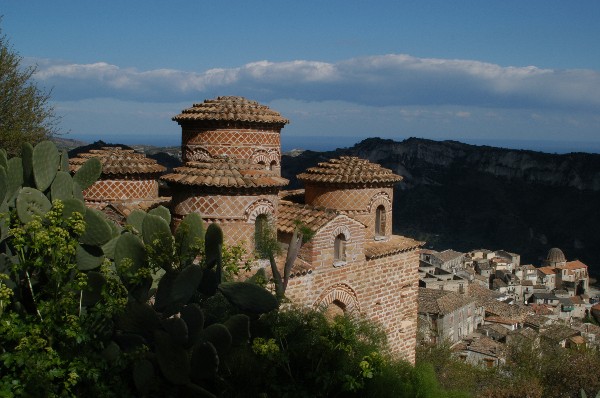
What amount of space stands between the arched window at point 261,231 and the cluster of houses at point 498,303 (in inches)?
743

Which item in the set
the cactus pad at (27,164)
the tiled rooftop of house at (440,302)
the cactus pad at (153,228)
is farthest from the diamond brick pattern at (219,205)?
the tiled rooftop of house at (440,302)

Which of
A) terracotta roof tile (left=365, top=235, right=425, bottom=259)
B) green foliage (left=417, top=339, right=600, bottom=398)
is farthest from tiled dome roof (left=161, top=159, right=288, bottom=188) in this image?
green foliage (left=417, top=339, right=600, bottom=398)

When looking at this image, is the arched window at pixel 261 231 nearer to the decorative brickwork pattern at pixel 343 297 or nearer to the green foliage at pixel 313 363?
the decorative brickwork pattern at pixel 343 297

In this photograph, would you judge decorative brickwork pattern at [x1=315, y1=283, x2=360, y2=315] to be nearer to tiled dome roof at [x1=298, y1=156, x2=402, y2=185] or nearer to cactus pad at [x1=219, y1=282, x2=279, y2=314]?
tiled dome roof at [x1=298, y1=156, x2=402, y2=185]

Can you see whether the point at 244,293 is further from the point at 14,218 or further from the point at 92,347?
the point at 14,218

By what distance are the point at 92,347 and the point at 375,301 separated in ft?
25.5

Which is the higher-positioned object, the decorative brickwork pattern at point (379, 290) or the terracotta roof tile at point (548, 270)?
the decorative brickwork pattern at point (379, 290)

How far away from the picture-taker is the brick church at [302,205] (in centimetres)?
1067

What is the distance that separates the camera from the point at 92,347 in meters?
6.09

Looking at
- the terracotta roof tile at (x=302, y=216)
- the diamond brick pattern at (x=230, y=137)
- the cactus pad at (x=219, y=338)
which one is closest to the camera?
the cactus pad at (x=219, y=338)

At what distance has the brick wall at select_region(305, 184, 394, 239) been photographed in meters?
13.3

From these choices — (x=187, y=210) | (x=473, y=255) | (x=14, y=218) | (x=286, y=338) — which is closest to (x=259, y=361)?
(x=286, y=338)

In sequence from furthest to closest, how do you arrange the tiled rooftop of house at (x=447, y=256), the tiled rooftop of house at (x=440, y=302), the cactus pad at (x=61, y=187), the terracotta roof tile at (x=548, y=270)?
1. the terracotta roof tile at (x=548, y=270)
2. the tiled rooftop of house at (x=447, y=256)
3. the tiled rooftop of house at (x=440, y=302)
4. the cactus pad at (x=61, y=187)

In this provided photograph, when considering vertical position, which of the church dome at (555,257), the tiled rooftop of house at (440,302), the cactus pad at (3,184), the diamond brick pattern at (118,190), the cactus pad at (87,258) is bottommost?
the church dome at (555,257)
